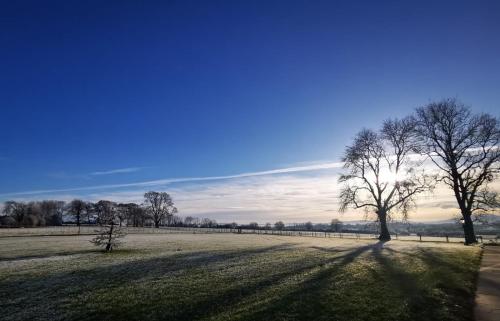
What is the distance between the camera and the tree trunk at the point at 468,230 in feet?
147

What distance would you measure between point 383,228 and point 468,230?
36.5ft

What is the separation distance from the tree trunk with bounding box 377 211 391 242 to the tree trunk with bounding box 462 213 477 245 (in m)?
10.3

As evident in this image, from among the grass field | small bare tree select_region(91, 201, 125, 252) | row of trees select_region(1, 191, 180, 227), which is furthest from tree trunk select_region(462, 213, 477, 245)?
row of trees select_region(1, 191, 180, 227)

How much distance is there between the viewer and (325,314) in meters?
11.7

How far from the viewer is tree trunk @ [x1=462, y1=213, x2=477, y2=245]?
44.8 metres

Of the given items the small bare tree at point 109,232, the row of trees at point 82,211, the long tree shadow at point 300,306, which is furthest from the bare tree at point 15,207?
the long tree shadow at point 300,306

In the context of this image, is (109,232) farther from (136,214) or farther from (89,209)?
(89,209)

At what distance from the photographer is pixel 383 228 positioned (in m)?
52.8

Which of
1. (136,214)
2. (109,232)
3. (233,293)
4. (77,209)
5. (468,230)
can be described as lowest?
(233,293)

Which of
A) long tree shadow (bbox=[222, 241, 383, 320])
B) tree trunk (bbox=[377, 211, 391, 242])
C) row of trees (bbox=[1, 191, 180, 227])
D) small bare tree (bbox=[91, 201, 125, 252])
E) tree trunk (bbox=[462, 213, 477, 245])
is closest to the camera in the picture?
long tree shadow (bbox=[222, 241, 383, 320])

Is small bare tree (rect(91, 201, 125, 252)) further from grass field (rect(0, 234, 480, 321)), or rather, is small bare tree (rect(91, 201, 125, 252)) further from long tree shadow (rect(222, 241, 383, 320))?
long tree shadow (rect(222, 241, 383, 320))

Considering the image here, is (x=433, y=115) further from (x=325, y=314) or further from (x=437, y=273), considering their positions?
(x=325, y=314)

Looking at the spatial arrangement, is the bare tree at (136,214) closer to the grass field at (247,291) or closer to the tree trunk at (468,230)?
the tree trunk at (468,230)

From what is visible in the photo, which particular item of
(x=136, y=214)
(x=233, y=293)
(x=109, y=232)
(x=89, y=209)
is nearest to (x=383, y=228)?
(x=109, y=232)
